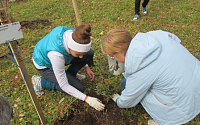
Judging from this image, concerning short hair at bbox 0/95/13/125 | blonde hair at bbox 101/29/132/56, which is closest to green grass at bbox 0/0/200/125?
blonde hair at bbox 101/29/132/56

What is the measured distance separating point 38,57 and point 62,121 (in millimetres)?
928

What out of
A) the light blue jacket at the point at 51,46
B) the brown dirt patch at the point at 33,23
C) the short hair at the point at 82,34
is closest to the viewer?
the short hair at the point at 82,34

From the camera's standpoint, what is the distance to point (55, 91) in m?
2.30

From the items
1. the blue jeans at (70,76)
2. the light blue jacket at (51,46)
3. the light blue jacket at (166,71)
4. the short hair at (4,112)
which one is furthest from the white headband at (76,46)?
the short hair at (4,112)

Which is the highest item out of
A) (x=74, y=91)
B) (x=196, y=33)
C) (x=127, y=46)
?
(x=127, y=46)

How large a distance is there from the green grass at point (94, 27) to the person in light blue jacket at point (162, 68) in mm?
596

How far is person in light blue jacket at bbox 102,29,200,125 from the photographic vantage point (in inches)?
46.8

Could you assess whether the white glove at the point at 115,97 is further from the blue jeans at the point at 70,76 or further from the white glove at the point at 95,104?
the blue jeans at the point at 70,76

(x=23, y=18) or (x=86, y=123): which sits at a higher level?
(x=23, y=18)

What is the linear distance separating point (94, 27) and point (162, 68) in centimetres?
308

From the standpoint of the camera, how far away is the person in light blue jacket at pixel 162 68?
3.90 ft

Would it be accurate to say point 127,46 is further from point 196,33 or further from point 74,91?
point 196,33

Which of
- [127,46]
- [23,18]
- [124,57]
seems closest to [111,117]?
[124,57]

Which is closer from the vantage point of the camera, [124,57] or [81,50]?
[124,57]
